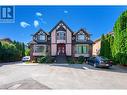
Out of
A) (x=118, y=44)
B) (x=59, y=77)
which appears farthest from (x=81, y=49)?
(x=118, y=44)

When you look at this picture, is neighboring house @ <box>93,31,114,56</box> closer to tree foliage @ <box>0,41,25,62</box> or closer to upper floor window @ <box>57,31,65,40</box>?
upper floor window @ <box>57,31,65,40</box>

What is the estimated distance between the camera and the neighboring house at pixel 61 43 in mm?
11875

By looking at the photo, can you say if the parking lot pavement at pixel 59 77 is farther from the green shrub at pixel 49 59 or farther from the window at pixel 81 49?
the window at pixel 81 49

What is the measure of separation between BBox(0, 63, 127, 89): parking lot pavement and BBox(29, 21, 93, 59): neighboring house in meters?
0.69

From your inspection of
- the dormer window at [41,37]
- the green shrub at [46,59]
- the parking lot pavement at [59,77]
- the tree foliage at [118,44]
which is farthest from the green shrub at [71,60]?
the tree foliage at [118,44]

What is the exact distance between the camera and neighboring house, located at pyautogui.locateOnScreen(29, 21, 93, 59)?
1188 cm

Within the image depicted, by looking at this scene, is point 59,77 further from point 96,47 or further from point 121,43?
point 121,43

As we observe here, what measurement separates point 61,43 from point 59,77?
197 centimetres

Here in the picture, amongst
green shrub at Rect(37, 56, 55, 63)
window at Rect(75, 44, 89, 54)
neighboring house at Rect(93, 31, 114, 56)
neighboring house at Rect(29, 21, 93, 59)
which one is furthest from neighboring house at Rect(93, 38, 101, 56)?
green shrub at Rect(37, 56, 55, 63)

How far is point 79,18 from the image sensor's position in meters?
11.4

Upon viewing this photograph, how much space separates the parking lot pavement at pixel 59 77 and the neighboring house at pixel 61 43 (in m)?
0.69
